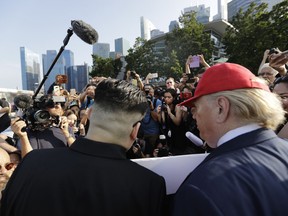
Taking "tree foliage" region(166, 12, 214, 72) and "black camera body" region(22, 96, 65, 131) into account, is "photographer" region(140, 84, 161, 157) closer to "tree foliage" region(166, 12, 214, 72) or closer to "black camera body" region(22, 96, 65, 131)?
"black camera body" region(22, 96, 65, 131)

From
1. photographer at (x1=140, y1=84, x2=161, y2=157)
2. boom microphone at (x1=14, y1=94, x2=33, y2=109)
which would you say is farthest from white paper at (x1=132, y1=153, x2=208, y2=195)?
photographer at (x1=140, y1=84, x2=161, y2=157)

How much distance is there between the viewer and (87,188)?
3.78 feet

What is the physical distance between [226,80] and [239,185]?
19.7 inches

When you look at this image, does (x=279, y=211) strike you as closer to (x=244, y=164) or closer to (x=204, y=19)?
(x=244, y=164)

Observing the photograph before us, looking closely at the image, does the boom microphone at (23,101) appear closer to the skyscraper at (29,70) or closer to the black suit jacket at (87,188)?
the black suit jacket at (87,188)

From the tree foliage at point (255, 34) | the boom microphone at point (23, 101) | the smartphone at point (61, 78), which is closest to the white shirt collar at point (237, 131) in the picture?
the boom microphone at point (23, 101)

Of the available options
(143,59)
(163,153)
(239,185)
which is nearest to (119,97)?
(239,185)

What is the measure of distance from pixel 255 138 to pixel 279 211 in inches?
11.1

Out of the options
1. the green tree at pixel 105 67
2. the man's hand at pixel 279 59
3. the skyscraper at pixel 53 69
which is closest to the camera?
the man's hand at pixel 279 59

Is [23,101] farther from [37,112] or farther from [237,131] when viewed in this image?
[237,131]

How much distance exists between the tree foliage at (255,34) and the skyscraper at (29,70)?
274 feet

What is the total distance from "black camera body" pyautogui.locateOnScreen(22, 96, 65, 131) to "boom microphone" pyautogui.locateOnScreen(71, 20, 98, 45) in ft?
2.75

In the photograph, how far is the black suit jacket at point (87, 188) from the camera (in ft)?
3.77

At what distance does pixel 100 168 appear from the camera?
119 cm
